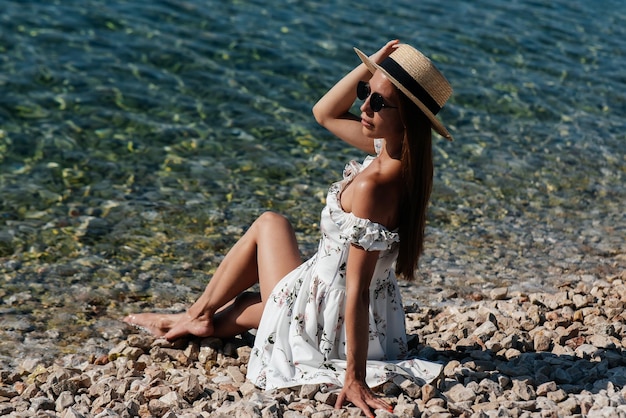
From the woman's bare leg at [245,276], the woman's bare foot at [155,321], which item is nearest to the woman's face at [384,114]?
the woman's bare leg at [245,276]

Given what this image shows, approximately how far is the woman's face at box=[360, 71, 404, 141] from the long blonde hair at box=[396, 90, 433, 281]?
0.15 feet

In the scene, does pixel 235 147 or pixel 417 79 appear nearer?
pixel 417 79

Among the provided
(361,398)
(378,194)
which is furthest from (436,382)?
(378,194)

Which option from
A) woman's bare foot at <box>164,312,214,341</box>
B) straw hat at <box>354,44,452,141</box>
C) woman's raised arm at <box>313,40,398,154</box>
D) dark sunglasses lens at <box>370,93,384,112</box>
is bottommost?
woman's bare foot at <box>164,312,214,341</box>

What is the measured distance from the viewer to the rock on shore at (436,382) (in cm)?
473

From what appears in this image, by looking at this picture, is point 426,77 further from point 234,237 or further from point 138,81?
point 138,81

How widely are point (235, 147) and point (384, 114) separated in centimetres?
554

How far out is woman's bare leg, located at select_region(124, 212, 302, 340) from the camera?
18.3 ft

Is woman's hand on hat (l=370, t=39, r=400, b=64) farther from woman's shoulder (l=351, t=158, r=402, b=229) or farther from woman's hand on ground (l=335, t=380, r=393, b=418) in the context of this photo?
woman's hand on ground (l=335, t=380, r=393, b=418)

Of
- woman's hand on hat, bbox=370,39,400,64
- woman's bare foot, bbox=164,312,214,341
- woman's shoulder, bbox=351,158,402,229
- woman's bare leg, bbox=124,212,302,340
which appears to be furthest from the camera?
woman's bare foot, bbox=164,312,214,341

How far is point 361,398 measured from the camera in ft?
15.2

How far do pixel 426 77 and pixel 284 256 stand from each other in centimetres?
156

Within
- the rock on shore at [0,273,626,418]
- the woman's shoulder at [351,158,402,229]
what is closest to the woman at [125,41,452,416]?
the woman's shoulder at [351,158,402,229]

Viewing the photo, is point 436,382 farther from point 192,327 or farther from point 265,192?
point 265,192
